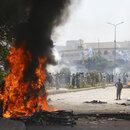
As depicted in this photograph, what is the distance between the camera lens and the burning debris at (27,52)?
397 inches

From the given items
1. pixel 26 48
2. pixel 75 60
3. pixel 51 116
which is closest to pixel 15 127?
pixel 51 116

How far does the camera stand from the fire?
10.0 metres

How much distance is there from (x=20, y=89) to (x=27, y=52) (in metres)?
1.32

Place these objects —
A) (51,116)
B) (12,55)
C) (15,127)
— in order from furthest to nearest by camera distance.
→ (12,55) < (51,116) < (15,127)

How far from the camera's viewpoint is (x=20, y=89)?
10203 millimetres

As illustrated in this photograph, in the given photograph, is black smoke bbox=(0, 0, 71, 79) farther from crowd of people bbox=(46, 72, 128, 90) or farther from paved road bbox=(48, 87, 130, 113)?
crowd of people bbox=(46, 72, 128, 90)

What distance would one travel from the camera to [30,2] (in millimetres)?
10734

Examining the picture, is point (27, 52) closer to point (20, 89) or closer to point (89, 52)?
point (20, 89)

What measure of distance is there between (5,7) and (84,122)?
4756 millimetres

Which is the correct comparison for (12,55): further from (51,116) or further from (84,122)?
(84,122)

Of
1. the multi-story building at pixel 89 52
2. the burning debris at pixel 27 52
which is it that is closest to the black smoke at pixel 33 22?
the burning debris at pixel 27 52

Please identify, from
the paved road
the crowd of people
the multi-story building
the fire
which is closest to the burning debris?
the fire

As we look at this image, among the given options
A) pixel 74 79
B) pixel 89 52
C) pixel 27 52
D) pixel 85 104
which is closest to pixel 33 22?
pixel 27 52

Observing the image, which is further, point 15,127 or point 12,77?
point 12,77
